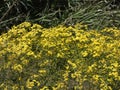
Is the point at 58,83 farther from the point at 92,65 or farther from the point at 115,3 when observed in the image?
the point at 115,3

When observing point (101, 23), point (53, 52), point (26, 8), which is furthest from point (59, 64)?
point (26, 8)

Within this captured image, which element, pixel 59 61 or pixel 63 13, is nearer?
pixel 59 61

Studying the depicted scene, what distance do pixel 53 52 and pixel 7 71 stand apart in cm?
61

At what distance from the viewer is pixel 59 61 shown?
5.68 meters

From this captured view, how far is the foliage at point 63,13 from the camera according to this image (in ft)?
26.1

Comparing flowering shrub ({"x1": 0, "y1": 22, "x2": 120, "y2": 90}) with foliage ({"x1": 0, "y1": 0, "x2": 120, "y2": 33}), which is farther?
foliage ({"x1": 0, "y1": 0, "x2": 120, "y2": 33})

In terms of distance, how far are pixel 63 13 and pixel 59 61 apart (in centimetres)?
274

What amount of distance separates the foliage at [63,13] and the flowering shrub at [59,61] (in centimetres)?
180

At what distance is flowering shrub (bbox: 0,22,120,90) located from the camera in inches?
209

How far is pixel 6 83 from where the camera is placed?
5.39 m

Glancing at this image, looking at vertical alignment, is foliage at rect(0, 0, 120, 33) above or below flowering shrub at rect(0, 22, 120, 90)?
below

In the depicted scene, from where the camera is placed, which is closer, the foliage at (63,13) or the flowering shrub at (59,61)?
the flowering shrub at (59,61)

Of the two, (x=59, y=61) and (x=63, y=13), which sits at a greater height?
(x=59, y=61)

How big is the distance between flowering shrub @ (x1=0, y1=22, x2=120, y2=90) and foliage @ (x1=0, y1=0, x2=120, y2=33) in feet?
5.90
